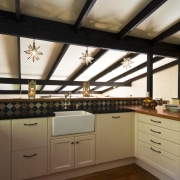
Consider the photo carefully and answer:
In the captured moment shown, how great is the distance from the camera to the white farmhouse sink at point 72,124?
5.97ft

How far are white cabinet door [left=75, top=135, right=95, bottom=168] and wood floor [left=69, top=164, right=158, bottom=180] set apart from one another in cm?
17

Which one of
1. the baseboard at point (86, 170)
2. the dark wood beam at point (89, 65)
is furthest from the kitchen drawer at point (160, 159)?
the dark wood beam at point (89, 65)

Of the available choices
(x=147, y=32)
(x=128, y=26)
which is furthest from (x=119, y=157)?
(x=147, y=32)

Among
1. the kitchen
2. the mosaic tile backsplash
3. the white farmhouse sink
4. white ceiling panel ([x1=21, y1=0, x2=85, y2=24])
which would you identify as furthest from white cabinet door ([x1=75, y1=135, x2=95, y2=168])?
white ceiling panel ([x1=21, y1=0, x2=85, y2=24])

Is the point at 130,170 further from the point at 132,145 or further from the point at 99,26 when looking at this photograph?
the point at 99,26

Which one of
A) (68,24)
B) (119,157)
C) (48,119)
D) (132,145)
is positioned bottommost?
(119,157)

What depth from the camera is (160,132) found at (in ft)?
6.07

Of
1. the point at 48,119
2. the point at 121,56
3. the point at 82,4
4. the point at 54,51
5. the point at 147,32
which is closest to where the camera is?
the point at 48,119

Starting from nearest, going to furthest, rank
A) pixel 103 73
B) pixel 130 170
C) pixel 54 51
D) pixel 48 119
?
pixel 48 119, pixel 130 170, pixel 54 51, pixel 103 73

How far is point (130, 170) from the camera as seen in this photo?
7.17 feet

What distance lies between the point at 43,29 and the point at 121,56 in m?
2.68

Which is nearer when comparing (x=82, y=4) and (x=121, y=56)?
(x=82, y=4)

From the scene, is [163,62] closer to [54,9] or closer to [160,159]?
[160,159]

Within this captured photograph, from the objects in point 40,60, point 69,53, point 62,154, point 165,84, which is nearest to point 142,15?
point 69,53
